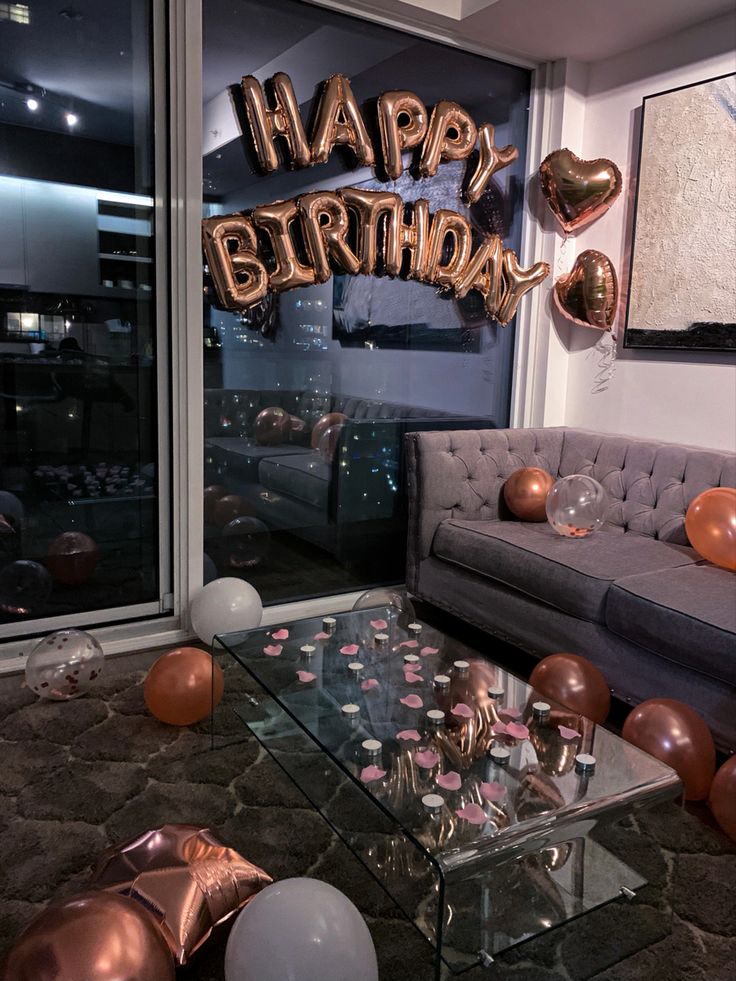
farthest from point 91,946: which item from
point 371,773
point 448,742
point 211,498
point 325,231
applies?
point 325,231

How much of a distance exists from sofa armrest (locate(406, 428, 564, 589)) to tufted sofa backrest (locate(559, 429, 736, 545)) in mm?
307

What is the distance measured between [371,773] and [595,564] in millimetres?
1362

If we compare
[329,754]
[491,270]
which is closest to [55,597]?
[329,754]

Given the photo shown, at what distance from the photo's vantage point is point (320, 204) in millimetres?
3105

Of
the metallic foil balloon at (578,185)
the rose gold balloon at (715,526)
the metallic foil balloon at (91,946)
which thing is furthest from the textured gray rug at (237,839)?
the metallic foil balloon at (578,185)

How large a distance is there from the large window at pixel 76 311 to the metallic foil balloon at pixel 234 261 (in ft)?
0.71

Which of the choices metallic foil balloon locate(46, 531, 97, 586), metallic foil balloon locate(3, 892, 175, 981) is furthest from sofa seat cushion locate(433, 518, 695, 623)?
metallic foil balloon locate(3, 892, 175, 981)

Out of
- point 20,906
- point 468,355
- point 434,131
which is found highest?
point 434,131

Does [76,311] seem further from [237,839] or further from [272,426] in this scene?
[237,839]

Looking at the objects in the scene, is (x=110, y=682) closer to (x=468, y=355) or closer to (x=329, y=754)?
(x=329, y=754)

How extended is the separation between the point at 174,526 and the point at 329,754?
1.61 meters

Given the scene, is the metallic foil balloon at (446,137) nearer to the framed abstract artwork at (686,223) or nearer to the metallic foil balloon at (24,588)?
the framed abstract artwork at (686,223)

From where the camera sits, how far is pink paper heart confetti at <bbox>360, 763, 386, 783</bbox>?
1606mm

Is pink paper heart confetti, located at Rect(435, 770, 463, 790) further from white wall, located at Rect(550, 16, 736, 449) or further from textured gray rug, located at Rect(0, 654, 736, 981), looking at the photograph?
white wall, located at Rect(550, 16, 736, 449)
